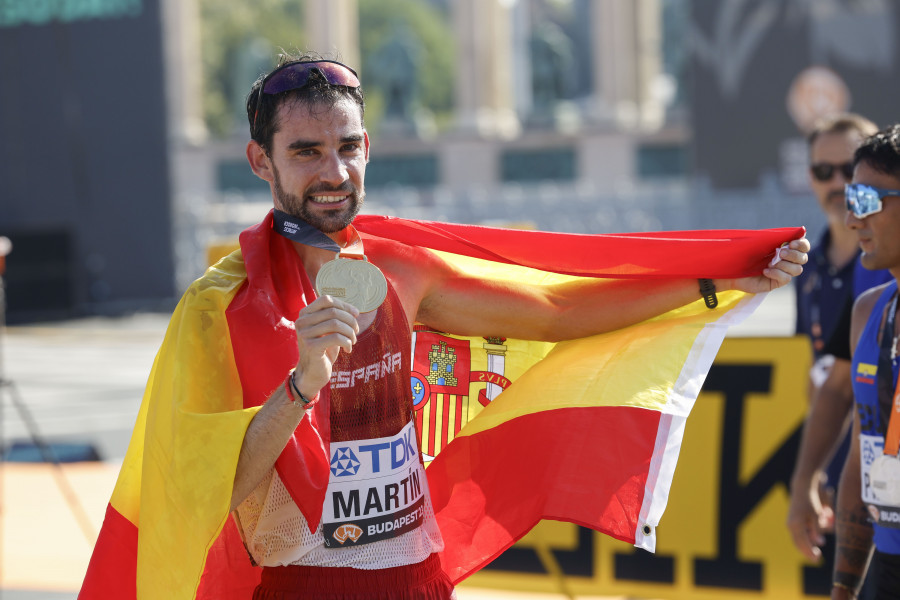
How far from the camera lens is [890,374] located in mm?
3031

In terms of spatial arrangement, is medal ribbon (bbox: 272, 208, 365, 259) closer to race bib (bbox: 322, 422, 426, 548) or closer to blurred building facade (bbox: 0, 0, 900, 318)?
race bib (bbox: 322, 422, 426, 548)

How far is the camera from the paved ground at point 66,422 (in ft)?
21.8

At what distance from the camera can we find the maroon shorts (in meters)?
2.37

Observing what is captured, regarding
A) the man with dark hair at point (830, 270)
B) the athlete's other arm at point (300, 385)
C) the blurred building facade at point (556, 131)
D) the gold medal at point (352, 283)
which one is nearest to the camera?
the athlete's other arm at point (300, 385)

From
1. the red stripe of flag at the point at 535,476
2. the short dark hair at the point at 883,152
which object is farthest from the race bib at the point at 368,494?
the short dark hair at the point at 883,152

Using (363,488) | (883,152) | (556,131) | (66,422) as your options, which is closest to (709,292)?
(883,152)

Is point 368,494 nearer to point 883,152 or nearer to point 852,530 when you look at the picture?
point 852,530

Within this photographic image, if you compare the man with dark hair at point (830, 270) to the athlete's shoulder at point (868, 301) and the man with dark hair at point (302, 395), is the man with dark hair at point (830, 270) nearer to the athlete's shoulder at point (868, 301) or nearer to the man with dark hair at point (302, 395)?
the athlete's shoulder at point (868, 301)

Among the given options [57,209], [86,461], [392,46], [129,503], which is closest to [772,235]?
[129,503]

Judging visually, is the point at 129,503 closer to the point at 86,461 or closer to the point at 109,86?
the point at 86,461

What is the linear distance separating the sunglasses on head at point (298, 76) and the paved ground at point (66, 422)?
369 centimetres

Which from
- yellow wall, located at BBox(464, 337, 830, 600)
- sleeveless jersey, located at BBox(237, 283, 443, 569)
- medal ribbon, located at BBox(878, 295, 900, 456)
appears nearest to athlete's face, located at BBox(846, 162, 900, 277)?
medal ribbon, located at BBox(878, 295, 900, 456)

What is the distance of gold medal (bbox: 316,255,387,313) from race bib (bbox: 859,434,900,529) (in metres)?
1.58

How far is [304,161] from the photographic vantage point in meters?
2.40
